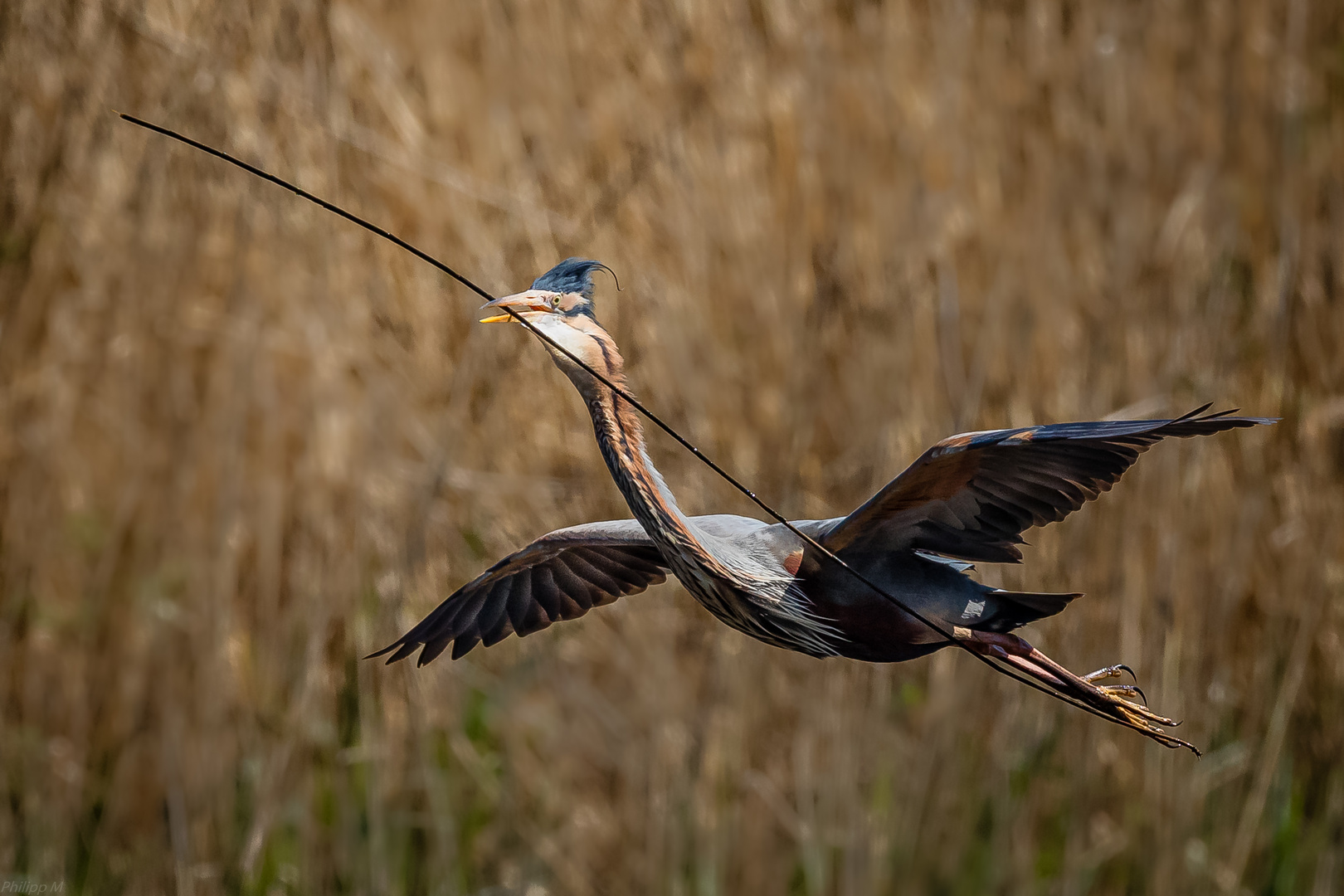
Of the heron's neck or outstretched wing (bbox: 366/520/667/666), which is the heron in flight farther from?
outstretched wing (bbox: 366/520/667/666)

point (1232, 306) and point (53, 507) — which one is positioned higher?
point (1232, 306)

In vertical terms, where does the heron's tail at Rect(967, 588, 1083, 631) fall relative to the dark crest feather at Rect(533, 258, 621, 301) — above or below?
below

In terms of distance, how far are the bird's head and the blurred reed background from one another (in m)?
1.73

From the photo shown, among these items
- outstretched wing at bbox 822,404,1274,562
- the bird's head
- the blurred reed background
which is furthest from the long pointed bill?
the blurred reed background

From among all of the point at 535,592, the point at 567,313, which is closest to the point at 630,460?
the point at 567,313

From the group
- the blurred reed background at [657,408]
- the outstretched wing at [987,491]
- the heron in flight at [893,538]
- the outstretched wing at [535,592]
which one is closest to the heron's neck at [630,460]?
the heron in flight at [893,538]

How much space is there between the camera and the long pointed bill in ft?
2.54

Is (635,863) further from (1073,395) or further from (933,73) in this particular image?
(933,73)

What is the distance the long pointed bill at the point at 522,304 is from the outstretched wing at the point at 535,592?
305 millimetres

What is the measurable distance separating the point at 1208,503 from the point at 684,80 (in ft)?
5.15

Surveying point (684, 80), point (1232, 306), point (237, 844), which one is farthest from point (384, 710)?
point (1232, 306)

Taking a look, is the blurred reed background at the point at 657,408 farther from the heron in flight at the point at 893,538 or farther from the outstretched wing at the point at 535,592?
the heron in flight at the point at 893,538

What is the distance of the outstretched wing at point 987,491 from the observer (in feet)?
2.61

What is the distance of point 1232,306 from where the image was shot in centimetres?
299
